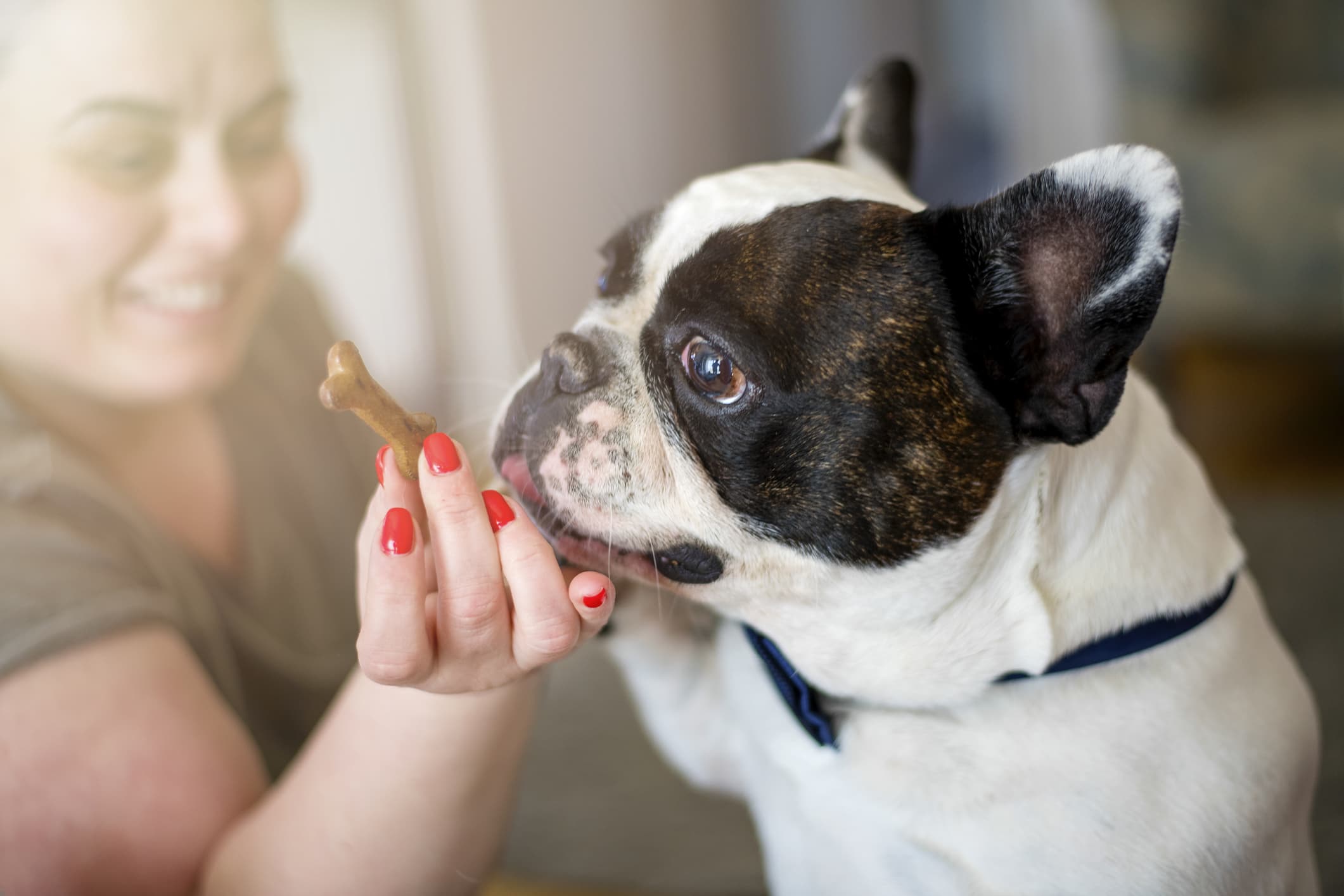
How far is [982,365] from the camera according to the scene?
2.88ft

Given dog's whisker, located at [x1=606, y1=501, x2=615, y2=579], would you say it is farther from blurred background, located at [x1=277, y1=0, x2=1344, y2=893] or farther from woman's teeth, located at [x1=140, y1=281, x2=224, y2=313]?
woman's teeth, located at [x1=140, y1=281, x2=224, y2=313]

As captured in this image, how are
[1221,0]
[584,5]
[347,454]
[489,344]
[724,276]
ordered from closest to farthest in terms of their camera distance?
1. [724,276]
2. [347,454]
3. [489,344]
4. [584,5]
5. [1221,0]

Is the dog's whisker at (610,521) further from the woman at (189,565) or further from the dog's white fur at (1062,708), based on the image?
the dog's white fur at (1062,708)

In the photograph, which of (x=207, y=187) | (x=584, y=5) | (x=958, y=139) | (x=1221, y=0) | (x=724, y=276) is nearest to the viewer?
(x=724, y=276)

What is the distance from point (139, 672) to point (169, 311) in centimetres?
38

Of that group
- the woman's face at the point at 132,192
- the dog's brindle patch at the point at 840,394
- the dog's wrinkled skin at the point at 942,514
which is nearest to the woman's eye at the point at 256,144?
the woman's face at the point at 132,192

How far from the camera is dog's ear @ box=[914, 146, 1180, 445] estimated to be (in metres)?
0.77

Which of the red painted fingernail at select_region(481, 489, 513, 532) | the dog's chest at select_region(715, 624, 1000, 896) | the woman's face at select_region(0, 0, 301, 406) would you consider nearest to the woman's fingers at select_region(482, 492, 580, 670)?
the red painted fingernail at select_region(481, 489, 513, 532)

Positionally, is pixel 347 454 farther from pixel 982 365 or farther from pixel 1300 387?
pixel 1300 387

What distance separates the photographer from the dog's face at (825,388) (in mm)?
848

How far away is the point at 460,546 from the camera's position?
0.73 m

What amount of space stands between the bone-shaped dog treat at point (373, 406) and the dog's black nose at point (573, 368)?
0.13 meters

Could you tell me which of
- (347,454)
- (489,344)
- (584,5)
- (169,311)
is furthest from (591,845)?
(584,5)

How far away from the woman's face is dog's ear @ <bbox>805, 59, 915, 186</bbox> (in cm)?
63
